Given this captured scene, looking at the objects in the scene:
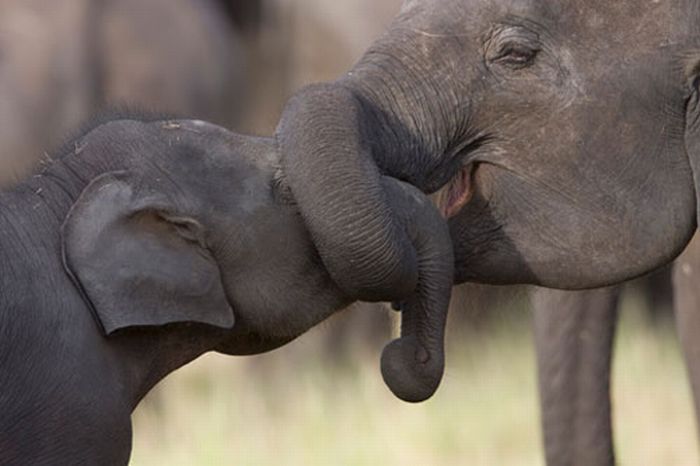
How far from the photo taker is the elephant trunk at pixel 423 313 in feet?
15.9

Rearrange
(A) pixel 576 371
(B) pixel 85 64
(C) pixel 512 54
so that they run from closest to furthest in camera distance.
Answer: (C) pixel 512 54
(A) pixel 576 371
(B) pixel 85 64

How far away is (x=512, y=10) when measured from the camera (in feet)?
17.1

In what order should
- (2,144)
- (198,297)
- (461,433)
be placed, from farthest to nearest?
(2,144) < (461,433) < (198,297)

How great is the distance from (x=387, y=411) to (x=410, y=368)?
4276mm

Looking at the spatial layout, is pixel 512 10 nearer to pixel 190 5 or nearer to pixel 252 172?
pixel 252 172

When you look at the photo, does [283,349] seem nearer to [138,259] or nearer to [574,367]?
[574,367]

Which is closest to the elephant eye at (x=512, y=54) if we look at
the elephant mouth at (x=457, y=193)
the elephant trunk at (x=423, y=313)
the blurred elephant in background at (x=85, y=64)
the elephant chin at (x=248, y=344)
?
the elephant mouth at (x=457, y=193)

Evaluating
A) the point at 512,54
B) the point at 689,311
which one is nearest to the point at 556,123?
the point at 512,54

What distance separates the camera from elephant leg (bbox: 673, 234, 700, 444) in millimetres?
6457

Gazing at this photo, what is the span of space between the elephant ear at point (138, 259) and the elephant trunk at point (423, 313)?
0.36m

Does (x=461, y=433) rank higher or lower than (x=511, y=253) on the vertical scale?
lower

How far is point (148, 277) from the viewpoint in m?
4.65

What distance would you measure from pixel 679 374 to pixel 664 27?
4.65m

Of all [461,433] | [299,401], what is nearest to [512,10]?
[461,433]
